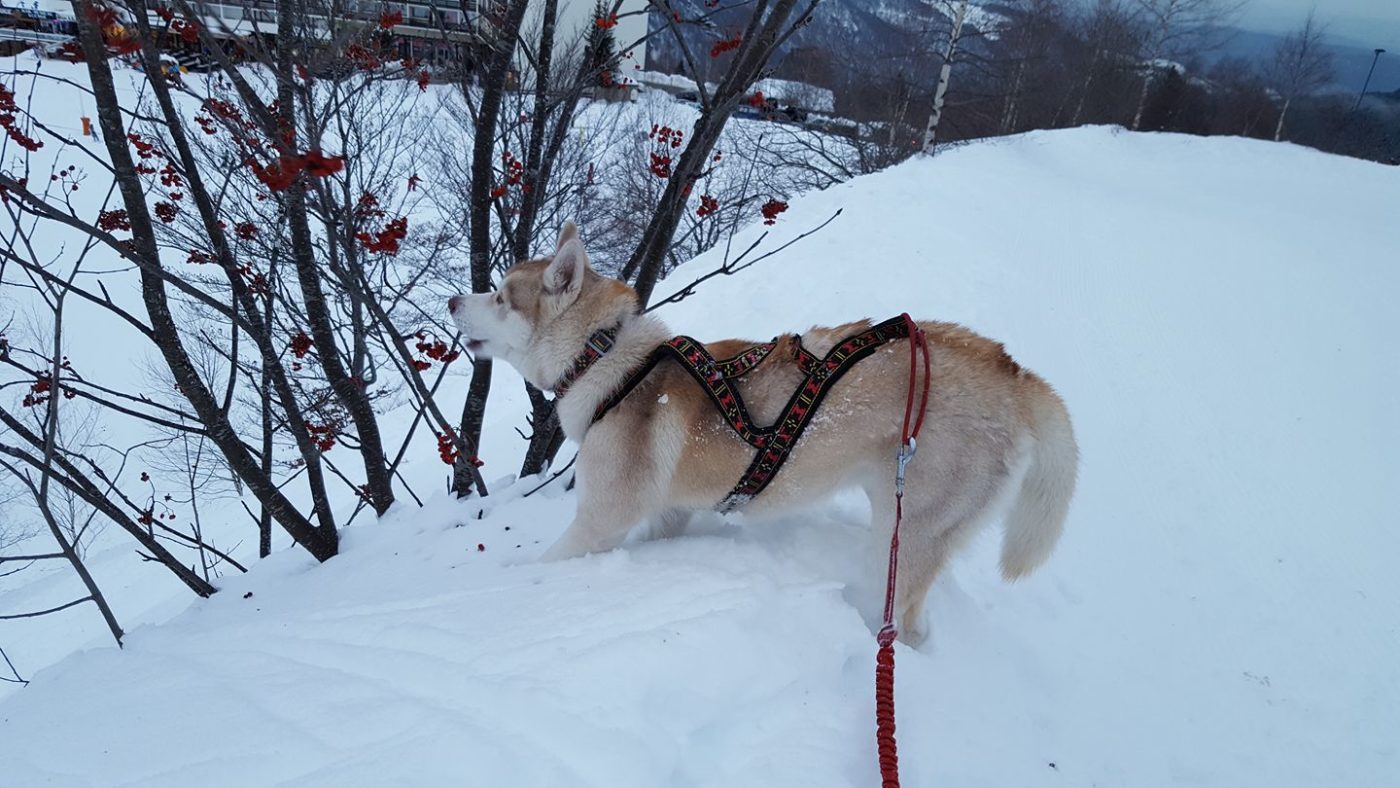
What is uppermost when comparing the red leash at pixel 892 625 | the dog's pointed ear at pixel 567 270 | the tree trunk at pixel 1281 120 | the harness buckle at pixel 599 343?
the tree trunk at pixel 1281 120

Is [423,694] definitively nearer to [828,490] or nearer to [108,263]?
[828,490]

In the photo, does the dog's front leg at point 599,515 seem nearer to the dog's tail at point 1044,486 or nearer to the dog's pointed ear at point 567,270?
the dog's pointed ear at point 567,270

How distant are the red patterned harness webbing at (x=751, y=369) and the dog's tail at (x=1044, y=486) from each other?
0.75 metres

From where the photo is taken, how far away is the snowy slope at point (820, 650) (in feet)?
6.28

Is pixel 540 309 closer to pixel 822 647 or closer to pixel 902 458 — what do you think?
pixel 902 458

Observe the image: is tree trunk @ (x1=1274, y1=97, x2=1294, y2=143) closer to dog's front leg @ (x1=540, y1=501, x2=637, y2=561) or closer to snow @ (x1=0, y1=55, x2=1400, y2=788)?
snow @ (x1=0, y1=55, x2=1400, y2=788)

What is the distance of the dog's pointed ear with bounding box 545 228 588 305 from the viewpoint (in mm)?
3182

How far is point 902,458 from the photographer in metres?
2.76

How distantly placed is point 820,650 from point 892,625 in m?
0.35

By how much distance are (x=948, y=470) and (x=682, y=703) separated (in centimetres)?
156

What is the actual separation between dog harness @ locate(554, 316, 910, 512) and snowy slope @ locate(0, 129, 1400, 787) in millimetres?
472

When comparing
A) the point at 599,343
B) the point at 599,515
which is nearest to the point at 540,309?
the point at 599,343

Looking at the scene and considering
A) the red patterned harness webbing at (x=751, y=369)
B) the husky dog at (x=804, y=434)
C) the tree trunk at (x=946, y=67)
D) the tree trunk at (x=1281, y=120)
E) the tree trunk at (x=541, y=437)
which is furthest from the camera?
the tree trunk at (x=1281, y=120)

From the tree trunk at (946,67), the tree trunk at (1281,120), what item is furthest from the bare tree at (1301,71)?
the tree trunk at (946,67)
